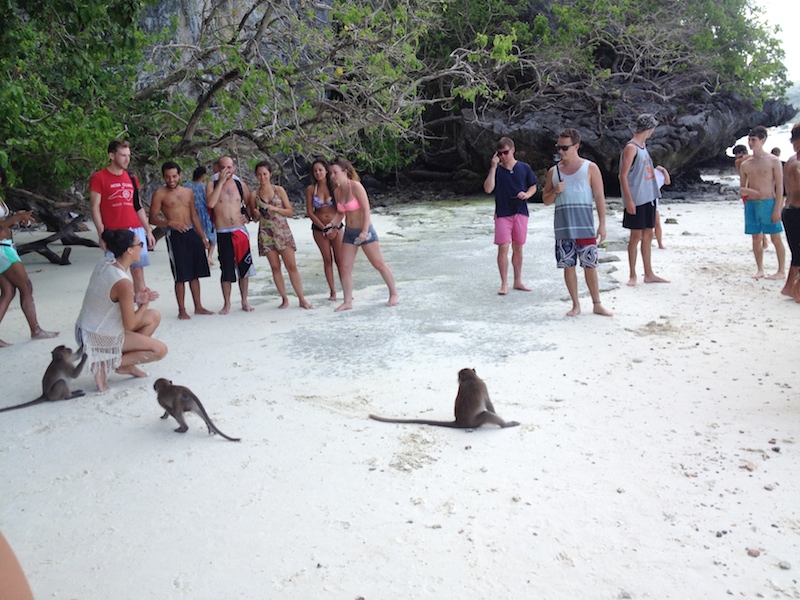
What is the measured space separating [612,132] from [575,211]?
14428mm

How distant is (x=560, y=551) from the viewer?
3098 millimetres

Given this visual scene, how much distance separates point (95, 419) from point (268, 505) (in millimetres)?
1931

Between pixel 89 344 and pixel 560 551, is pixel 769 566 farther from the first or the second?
pixel 89 344

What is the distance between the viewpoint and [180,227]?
7699 millimetres

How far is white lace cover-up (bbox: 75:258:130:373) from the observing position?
5418mm

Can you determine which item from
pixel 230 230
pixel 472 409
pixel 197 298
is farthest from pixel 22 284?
pixel 472 409

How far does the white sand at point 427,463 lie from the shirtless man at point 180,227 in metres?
0.66

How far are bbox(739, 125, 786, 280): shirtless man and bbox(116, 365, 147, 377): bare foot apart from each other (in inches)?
256

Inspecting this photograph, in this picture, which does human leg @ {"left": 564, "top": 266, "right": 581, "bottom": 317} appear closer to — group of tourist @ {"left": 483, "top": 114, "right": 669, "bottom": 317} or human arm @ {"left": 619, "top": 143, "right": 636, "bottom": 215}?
group of tourist @ {"left": 483, "top": 114, "right": 669, "bottom": 317}

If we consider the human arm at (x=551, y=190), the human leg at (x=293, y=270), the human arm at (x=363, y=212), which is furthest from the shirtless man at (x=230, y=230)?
the human arm at (x=551, y=190)

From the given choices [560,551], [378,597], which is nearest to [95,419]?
[378,597]

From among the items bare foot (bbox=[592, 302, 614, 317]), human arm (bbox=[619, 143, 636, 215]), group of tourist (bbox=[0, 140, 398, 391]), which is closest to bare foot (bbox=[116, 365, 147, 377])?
group of tourist (bbox=[0, 140, 398, 391])

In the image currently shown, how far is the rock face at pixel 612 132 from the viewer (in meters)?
20.2

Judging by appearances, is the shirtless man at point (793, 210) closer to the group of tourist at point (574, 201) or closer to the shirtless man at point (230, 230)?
the group of tourist at point (574, 201)
